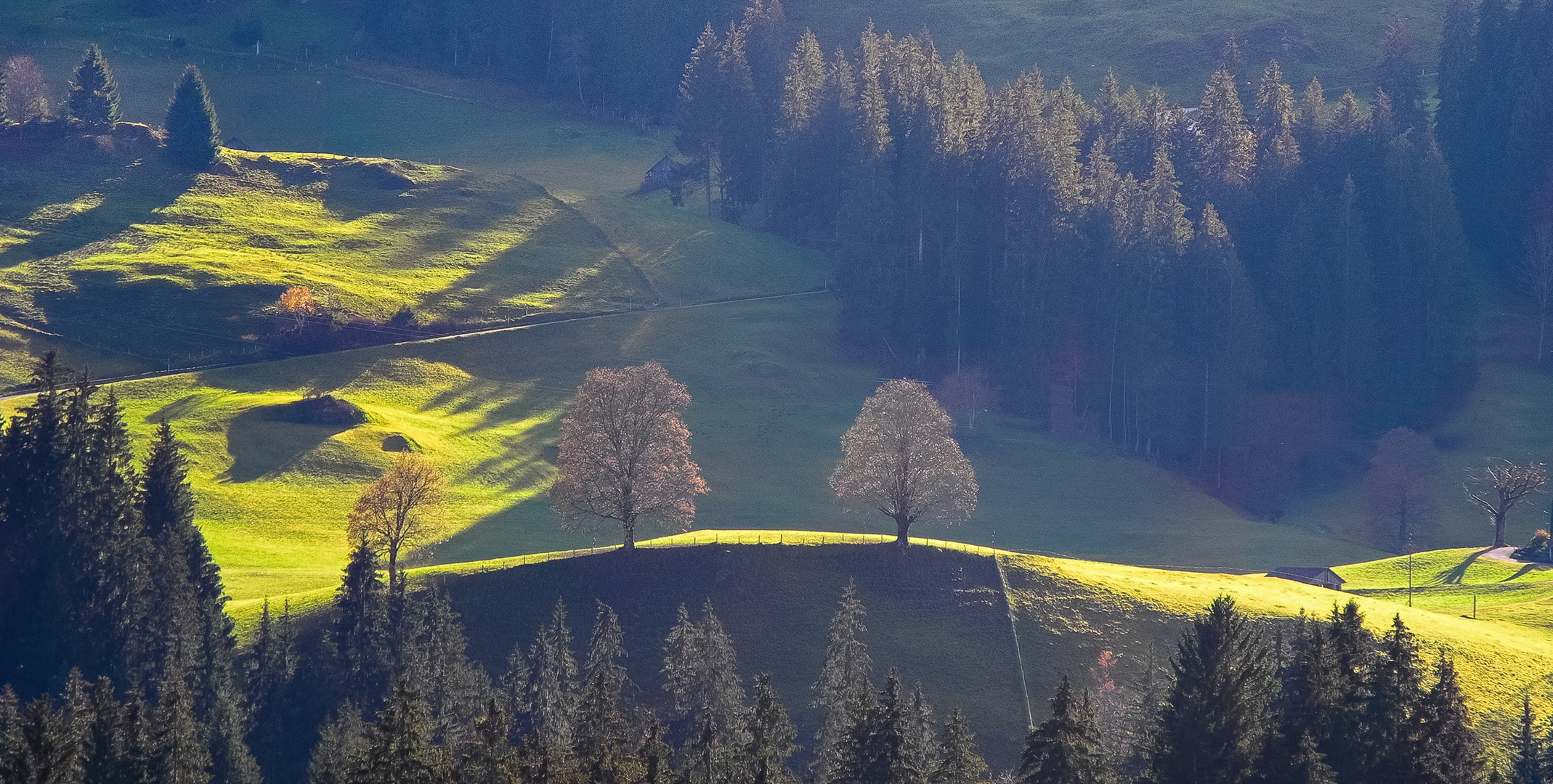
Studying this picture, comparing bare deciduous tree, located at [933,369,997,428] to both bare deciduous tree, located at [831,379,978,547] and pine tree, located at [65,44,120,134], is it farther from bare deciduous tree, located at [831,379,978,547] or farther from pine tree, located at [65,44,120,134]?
pine tree, located at [65,44,120,134]

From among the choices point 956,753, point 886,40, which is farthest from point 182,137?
point 956,753

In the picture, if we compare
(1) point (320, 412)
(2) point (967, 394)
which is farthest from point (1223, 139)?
(1) point (320, 412)

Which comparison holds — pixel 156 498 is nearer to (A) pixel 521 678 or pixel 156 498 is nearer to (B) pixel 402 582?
(B) pixel 402 582

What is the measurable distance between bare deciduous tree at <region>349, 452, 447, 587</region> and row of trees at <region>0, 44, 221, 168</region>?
270 ft

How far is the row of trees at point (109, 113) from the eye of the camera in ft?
496

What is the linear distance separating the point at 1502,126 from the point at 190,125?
132 metres

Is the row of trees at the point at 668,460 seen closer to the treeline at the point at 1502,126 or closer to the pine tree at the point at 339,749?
the pine tree at the point at 339,749

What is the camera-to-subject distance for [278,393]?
112m

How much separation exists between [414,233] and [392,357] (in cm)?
3085

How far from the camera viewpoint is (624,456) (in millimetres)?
84562

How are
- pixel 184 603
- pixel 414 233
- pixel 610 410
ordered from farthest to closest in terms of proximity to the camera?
pixel 414 233 < pixel 610 410 < pixel 184 603

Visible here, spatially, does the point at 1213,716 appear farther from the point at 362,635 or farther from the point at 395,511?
the point at 395,511

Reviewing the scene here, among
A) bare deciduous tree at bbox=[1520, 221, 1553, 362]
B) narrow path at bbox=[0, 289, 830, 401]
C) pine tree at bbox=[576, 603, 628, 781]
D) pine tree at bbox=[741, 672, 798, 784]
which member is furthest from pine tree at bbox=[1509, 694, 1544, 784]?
narrow path at bbox=[0, 289, 830, 401]

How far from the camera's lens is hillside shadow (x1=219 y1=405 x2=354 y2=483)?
98875 millimetres
